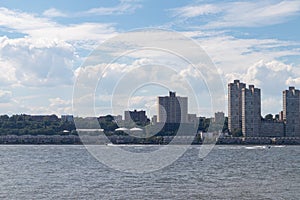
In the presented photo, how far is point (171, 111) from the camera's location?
392 feet

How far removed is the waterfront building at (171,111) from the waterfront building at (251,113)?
2728 inches

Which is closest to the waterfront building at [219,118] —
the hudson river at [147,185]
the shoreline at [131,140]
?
the shoreline at [131,140]

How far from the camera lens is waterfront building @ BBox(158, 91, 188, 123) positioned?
361 feet

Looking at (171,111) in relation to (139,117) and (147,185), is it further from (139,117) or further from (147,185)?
(147,185)

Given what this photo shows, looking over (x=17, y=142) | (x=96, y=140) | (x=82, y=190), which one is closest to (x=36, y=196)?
(x=82, y=190)

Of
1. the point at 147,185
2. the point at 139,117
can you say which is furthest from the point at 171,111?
the point at 147,185

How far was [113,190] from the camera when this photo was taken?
132 feet

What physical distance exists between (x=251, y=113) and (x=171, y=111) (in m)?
77.1

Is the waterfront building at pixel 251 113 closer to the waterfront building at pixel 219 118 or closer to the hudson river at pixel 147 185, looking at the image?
the waterfront building at pixel 219 118

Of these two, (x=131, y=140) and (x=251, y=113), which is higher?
(x=251, y=113)

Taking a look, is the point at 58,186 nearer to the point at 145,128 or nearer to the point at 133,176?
the point at 133,176

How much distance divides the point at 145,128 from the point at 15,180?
97.1 metres

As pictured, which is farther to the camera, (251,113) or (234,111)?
(234,111)

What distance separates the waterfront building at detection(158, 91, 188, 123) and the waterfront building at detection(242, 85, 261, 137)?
2728 inches
